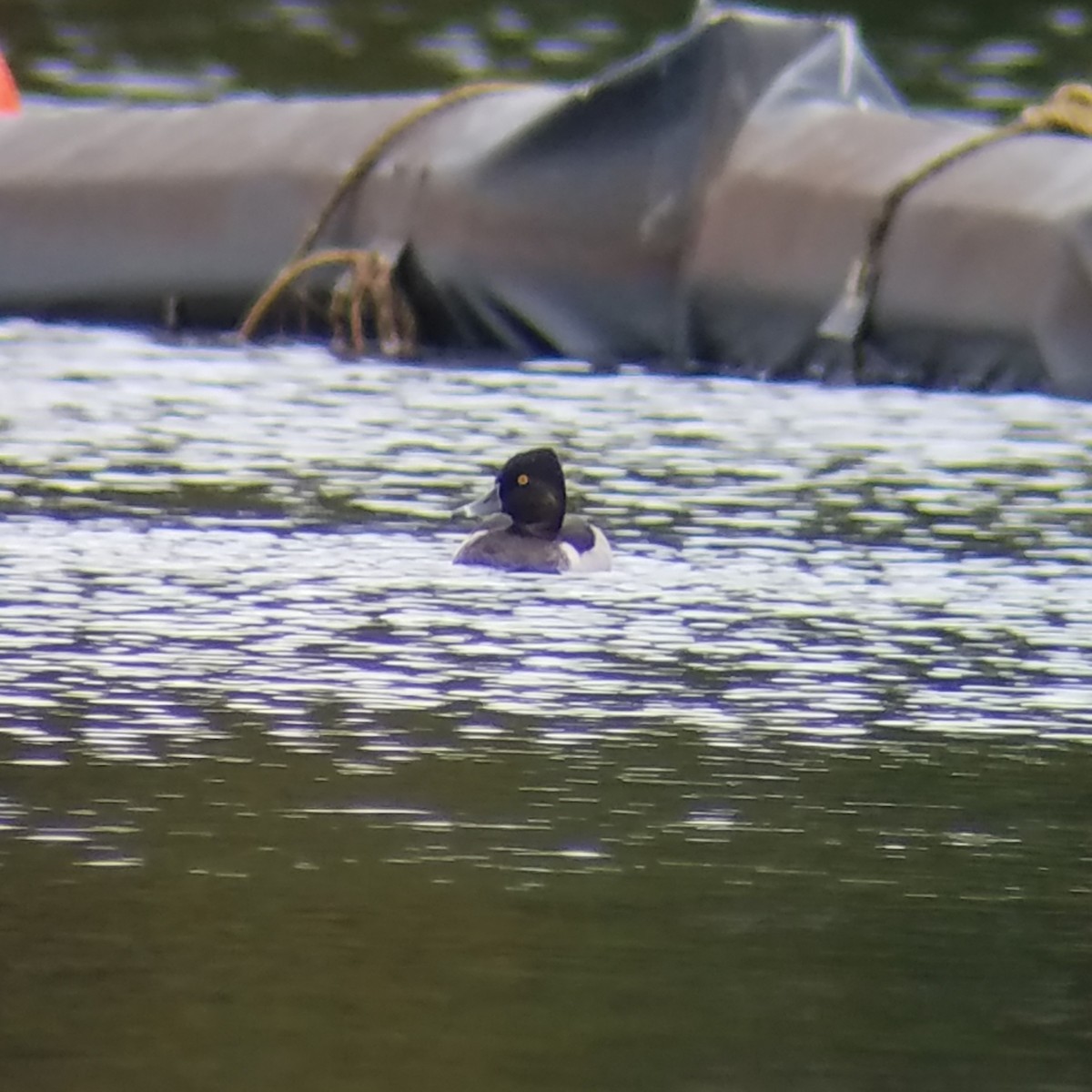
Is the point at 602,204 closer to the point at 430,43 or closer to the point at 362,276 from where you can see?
the point at 362,276

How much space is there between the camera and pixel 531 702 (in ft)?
18.6

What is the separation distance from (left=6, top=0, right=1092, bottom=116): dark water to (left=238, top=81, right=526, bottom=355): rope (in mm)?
7481

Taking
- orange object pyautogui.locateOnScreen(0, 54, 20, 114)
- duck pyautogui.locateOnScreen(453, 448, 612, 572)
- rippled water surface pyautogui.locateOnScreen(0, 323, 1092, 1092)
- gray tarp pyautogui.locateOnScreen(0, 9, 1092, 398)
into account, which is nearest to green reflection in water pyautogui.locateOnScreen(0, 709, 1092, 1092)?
rippled water surface pyautogui.locateOnScreen(0, 323, 1092, 1092)

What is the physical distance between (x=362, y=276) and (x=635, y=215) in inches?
39.9

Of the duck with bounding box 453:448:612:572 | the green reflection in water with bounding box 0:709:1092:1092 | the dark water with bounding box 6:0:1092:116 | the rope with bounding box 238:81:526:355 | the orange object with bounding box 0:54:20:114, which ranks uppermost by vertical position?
the dark water with bounding box 6:0:1092:116

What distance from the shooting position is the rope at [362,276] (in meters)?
11.3

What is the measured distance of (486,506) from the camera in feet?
24.4

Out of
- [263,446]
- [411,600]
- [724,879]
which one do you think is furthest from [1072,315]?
[724,879]

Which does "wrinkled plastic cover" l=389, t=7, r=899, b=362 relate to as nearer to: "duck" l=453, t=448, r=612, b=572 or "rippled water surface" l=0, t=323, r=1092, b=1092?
"rippled water surface" l=0, t=323, r=1092, b=1092

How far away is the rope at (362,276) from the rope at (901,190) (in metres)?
1.61

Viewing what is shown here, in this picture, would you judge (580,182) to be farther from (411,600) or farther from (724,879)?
(724,879)

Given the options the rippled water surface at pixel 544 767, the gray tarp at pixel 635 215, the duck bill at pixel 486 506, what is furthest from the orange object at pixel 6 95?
the duck bill at pixel 486 506

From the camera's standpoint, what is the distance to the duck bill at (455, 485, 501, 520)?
24.3ft

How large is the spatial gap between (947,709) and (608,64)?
17.5 metres
